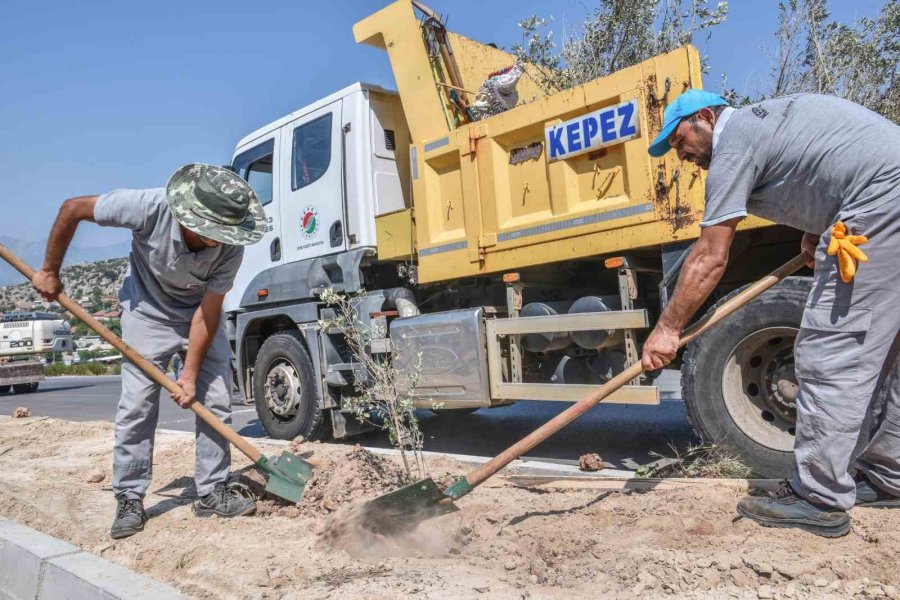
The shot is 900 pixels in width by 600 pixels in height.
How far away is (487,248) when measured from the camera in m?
5.13

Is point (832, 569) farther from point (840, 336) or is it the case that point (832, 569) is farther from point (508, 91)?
point (508, 91)

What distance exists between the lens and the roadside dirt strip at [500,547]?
2.40m

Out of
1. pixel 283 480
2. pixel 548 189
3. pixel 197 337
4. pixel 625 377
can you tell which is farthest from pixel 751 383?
pixel 197 337

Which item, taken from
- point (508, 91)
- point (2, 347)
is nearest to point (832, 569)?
point (508, 91)

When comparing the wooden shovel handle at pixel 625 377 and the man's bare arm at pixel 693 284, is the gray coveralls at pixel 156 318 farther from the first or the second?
the man's bare arm at pixel 693 284

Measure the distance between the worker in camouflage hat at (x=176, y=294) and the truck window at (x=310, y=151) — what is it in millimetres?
2701

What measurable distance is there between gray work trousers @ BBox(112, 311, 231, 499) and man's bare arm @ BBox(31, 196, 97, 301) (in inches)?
16.5

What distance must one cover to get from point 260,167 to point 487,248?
Result: 126 inches

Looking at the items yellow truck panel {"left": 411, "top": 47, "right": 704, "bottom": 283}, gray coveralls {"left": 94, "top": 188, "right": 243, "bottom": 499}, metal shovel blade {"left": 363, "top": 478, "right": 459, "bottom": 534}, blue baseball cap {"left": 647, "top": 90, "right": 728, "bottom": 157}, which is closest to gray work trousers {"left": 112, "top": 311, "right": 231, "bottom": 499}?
gray coveralls {"left": 94, "top": 188, "right": 243, "bottom": 499}

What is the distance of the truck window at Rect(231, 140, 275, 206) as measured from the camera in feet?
23.1

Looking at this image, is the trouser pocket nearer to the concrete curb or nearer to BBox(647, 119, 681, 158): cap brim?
BBox(647, 119, 681, 158): cap brim

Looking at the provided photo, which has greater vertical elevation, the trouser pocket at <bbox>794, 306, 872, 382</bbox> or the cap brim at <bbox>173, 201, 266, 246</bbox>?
the cap brim at <bbox>173, 201, 266, 246</bbox>

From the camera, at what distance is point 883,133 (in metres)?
2.67

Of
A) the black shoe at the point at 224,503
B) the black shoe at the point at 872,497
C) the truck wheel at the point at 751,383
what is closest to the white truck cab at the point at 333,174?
the black shoe at the point at 224,503
